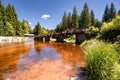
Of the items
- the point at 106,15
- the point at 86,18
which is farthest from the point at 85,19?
the point at 106,15

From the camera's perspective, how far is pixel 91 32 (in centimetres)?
3375

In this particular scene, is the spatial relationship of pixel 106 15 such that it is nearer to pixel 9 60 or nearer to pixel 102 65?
pixel 9 60

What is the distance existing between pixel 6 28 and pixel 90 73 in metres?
50.9

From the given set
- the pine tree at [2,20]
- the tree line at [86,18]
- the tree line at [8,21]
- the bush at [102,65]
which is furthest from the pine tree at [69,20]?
the bush at [102,65]

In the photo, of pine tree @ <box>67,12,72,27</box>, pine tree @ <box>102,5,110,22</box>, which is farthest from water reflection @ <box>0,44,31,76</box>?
pine tree @ <box>67,12,72,27</box>

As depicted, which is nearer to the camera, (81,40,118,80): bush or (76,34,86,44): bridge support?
(81,40,118,80): bush

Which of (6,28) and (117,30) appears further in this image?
(6,28)

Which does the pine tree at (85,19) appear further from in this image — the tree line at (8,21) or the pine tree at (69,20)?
the tree line at (8,21)

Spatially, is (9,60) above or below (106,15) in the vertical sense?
below

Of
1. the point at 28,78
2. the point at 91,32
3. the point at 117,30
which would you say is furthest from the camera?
the point at 91,32

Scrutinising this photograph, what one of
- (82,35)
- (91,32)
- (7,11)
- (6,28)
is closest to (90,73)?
(91,32)

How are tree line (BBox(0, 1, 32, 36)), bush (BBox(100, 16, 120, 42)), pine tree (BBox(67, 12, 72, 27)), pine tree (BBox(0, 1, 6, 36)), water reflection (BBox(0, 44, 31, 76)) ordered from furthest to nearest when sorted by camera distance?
1. pine tree (BBox(67, 12, 72, 27))
2. tree line (BBox(0, 1, 32, 36))
3. pine tree (BBox(0, 1, 6, 36))
4. bush (BBox(100, 16, 120, 42))
5. water reflection (BBox(0, 44, 31, 76))

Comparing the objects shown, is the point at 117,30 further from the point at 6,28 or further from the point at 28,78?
the point at 6,28

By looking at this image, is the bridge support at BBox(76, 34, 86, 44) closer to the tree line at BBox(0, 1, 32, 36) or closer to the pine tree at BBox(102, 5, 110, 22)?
the tree line at BBox(0, 1, 32, 36)
